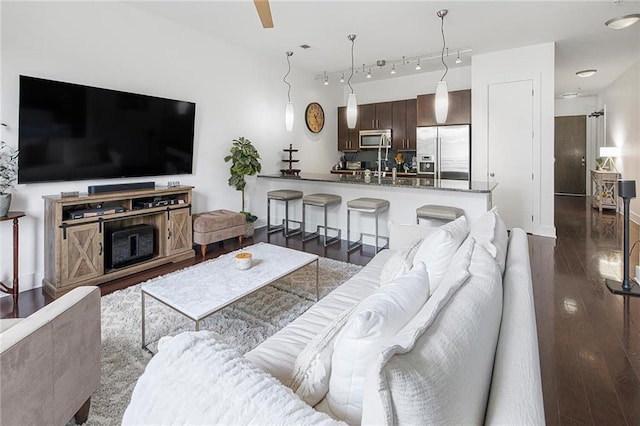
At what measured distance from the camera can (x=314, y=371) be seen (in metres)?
1.00

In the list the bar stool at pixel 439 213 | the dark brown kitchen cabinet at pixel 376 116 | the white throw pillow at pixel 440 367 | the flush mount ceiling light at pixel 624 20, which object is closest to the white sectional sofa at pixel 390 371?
the white throw pillow at pixel 440 367

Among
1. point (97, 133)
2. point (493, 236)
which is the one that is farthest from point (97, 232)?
point (493, 236)

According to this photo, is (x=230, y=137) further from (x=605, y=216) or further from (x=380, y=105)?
(x=605, y=216)

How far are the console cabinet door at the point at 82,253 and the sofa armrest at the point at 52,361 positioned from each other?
5.86ft

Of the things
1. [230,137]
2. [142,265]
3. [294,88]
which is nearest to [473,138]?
[294,88]

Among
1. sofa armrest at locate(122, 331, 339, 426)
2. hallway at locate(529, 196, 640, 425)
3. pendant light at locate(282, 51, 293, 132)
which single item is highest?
pendant light at locate(282, 51, 293, 132)

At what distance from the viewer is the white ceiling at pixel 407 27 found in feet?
12.4

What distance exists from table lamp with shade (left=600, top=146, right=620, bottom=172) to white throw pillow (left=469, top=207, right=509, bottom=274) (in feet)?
23.2

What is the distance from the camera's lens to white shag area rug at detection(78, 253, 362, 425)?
1.79m

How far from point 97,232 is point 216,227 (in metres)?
1.36

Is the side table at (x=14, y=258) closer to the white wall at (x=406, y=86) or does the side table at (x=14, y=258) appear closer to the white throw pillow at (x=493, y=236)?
the white throw pillow at (x=493, y=236)

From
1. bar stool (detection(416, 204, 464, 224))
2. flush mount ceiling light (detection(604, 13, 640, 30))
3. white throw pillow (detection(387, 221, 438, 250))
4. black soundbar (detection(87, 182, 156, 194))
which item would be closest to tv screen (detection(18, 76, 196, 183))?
black soundbar (detection(87, 182, 156, 194))

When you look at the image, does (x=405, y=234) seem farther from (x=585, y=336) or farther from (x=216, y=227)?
(x=216, y=227)

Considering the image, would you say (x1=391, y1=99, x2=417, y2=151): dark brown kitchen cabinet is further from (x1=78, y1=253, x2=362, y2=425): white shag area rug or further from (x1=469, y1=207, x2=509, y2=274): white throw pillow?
(x1=469, y1=207, x2=509, y2=274): white throw pillow
